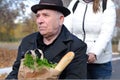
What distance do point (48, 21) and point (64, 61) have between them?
1.54 feet

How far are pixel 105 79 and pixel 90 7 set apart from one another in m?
0.76

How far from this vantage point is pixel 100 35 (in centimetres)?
411

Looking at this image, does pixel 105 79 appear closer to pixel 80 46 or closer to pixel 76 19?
pixel 76 19

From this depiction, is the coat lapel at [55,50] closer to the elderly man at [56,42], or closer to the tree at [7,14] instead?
the elderly man at [56,42]

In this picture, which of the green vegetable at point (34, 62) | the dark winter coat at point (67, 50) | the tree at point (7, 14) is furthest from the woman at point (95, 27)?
the tree at point (7, 14)

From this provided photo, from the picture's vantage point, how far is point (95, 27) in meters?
4.12

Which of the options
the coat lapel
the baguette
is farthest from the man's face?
the baguette

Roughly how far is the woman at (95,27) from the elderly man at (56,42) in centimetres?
66

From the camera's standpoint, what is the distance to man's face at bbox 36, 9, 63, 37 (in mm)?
3348

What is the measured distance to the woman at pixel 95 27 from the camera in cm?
409

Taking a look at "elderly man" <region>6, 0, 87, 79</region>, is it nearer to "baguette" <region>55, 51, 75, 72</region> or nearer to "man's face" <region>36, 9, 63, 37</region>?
"man's face" <region>36, 9, 63, 37</region>

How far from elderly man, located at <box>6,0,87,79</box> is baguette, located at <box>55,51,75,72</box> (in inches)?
6.3

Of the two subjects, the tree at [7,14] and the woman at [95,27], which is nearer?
the woman at [95,27]

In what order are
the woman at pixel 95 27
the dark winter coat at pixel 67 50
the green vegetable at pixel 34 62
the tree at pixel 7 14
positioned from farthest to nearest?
the tree at pixel 7 14 → the woman at pixel 95 27 → the dark winter coat at pixel 67 50 → the green vegetable at pixel 34 62
